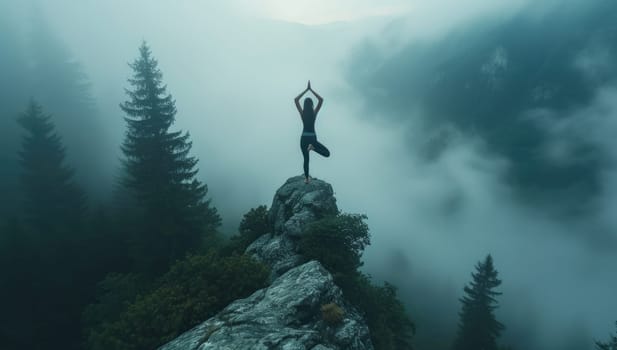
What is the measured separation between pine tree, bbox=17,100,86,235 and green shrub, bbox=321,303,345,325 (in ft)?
92.6

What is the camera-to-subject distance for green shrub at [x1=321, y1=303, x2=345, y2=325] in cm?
1018

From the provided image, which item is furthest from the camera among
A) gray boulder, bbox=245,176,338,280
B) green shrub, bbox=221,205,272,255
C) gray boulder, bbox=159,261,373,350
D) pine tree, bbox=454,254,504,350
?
pine tree, bbox=454,254,504,350

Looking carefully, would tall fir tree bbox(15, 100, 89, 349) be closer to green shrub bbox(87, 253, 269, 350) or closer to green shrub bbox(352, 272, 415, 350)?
green shrub bbox(87, 253, 269, 350)

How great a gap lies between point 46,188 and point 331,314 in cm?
3422

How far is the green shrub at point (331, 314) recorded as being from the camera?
10.2m

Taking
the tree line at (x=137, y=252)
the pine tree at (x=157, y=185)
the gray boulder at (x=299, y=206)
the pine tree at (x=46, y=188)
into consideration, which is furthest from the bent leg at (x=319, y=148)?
the pine tree at (x=46, y=188)

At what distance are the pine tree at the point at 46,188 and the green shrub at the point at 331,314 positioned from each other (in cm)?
2821

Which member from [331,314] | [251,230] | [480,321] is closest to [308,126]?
[251,230]

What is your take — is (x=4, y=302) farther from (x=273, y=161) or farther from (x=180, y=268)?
(x=273, y=161)

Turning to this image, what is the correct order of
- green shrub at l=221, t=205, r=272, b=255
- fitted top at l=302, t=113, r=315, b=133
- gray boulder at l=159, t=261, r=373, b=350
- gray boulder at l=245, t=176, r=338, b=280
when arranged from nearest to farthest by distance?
gray boulder at l=159, t=261, r=373, b=350 → gray boulder at l=245, t=176, r=338, b=280 → fitted top at l=302, t=113, r=315, b=133 → green shrub at l=221, t=205, r=272, b=255

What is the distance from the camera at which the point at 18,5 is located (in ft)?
356

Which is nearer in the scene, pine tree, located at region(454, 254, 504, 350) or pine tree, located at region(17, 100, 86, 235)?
pine tree, located at region(17, 100, 86, 235)

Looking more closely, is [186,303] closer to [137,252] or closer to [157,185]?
[157,185]

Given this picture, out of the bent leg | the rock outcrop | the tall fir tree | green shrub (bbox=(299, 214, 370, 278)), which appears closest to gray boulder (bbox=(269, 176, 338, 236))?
green shrub (bbox=(299, 214, 370, 278))
